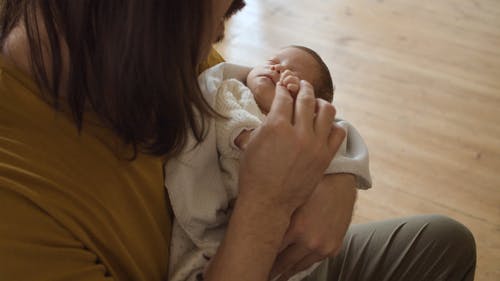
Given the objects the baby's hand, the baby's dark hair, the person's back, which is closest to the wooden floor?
the baby's dark hair

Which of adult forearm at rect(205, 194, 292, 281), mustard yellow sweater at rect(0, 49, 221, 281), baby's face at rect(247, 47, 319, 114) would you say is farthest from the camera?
baby's face at rect(247, 47, 319, 114)

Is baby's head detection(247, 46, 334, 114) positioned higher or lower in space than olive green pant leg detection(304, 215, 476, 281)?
higher

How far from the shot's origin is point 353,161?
0.90 m

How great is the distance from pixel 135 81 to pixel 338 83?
168cm

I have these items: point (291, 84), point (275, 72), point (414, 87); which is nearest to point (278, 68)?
point (275, 72)

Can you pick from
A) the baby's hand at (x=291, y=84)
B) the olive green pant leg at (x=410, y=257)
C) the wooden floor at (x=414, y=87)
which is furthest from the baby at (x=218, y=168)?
the wooden floor at (x=414, y=87)

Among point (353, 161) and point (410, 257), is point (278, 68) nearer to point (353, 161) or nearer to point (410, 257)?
point (353, 161)

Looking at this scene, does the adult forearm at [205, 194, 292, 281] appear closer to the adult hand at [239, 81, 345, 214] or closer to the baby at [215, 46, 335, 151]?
the adult hand at [239, 81, 345, 214]

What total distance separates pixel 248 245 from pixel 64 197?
26 cm

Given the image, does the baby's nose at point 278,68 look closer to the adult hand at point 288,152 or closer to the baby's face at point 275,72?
the baby's face at point 275,72

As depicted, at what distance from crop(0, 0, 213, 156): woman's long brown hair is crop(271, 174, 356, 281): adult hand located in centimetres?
27

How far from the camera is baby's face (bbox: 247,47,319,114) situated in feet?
3.10

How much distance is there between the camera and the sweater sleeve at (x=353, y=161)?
0.88m

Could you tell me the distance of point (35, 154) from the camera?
1.89ft
